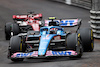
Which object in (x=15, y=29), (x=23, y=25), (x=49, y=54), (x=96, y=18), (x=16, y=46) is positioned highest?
(x=96, y=18)

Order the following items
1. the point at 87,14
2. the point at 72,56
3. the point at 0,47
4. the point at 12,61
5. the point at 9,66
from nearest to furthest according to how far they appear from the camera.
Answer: the point at 9,66 → the point at 72,56 → the point at 12,61 → the point at 0,47 → the point at 87,14

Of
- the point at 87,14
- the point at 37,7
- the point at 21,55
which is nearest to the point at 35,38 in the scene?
the point at 21,55

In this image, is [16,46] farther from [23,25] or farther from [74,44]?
[23,25]

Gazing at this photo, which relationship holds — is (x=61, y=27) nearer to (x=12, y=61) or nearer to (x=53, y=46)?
(x=53, y=46)

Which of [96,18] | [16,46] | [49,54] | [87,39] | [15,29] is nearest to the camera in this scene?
[49,54]

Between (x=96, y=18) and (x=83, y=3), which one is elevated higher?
(x=83, y=3)

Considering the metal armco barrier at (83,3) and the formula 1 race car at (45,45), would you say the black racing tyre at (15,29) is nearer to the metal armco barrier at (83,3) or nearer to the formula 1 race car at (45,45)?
the formula 1 race car at (45,45)

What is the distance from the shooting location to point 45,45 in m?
9.80

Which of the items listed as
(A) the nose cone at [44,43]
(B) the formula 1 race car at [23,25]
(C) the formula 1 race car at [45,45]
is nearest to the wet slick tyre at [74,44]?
(C) the formula 1 race car at [45,45]

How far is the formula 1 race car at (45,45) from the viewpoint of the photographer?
9.59 meters

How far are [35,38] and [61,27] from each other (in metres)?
1.07

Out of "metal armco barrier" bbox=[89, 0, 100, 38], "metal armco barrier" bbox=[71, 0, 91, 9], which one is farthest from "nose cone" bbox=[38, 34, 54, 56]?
"metal armco barrier" bbox=[71, 0, 91, 9]

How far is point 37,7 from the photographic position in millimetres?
24000

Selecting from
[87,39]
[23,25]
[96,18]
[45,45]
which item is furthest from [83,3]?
[45,45]
